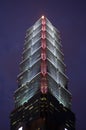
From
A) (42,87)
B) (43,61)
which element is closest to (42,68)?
(43,61)

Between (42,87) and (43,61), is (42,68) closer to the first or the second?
(43,61)

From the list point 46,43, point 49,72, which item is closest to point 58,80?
point 49,72

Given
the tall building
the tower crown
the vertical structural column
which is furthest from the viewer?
the tower crown

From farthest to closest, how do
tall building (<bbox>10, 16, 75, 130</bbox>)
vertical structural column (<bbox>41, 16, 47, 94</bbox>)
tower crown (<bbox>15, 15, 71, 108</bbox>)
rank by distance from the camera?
tower crown (<bbox>15, 15, 71, 108</bbox>) < vertical structural column (<bbox>41, 16, 47, 94</bbox>) < tall building (<bbox>10, 16, 75, 130</bbox>)

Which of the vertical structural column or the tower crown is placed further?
the tower crown

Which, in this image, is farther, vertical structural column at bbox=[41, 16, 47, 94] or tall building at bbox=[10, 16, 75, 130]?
vertical structural column at bbox=[41, 16, 47, 94]

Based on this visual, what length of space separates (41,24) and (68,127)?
43.4 meters

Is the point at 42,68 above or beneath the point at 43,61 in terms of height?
beneath

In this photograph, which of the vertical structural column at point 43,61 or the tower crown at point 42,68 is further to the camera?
the tower crown at point 42,68

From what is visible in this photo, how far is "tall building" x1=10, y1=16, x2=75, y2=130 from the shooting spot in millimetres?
158500

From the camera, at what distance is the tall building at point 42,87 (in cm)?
15850

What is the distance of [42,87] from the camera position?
167250 mm

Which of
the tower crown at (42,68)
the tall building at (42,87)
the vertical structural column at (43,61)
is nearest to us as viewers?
the tall building at (42,87)

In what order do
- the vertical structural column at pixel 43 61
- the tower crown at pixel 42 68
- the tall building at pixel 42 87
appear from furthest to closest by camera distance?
1. the tower crown at pixel 42 68
2. the vertical structural column at pixel 43 61
3. the tall building at pixel 42 87
